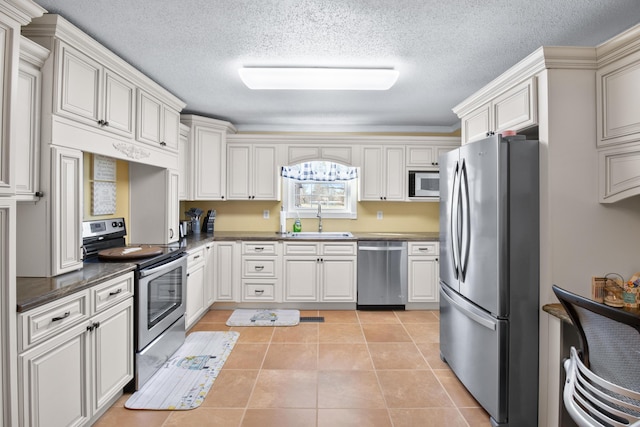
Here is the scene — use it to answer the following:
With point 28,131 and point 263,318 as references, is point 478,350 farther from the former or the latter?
point 28,131

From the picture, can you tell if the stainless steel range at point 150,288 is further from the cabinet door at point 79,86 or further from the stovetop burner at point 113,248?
the cabinet door at point 79,86

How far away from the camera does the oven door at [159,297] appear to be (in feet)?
7.53

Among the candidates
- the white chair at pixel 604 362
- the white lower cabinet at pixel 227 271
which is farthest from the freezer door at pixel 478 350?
the white lower cabinet at pixel 227 271

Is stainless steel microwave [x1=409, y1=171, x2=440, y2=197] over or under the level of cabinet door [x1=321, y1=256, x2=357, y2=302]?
over

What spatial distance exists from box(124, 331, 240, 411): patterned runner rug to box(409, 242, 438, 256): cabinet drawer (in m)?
2.24

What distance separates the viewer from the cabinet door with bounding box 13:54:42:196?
1701mm

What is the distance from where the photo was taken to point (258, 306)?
13.4 feet

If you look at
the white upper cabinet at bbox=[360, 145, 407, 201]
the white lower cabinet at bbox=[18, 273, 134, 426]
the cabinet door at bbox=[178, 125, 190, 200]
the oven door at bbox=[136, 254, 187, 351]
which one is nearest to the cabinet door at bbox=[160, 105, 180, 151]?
the cabinet door at bbox=[178, 125, 190, 200]

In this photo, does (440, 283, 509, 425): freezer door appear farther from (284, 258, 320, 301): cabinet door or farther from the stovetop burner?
the stovetop burner

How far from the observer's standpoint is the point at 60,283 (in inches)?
68.1

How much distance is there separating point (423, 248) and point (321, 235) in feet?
4.21

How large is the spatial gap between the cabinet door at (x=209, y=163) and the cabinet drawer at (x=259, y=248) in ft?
2.41

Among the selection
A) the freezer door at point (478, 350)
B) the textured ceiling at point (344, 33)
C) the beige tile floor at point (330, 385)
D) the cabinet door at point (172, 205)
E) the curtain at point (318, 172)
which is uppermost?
the textured ceiling at point (344, 33)

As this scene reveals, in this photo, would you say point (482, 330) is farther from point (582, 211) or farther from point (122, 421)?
point (122, 421)
